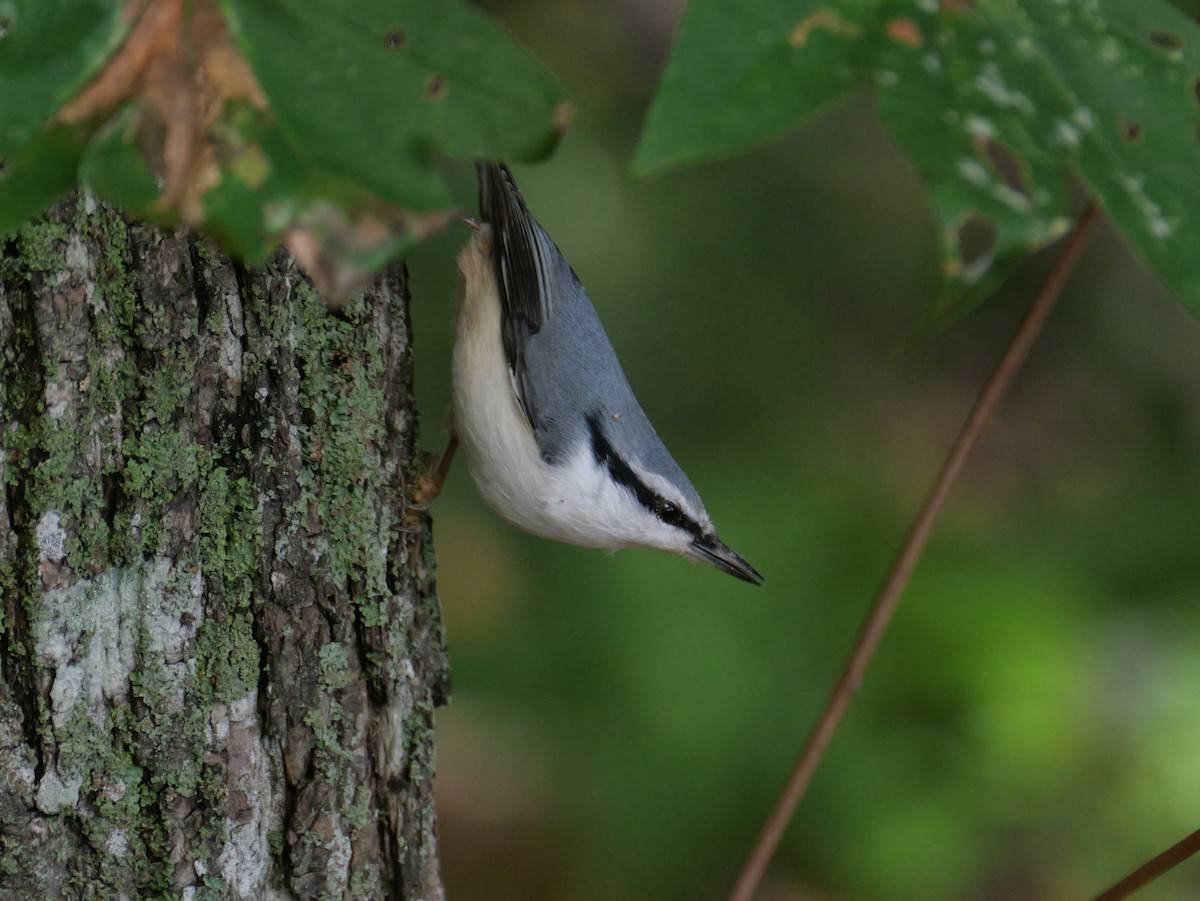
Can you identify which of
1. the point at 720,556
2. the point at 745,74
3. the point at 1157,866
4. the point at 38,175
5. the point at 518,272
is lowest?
the point at 720,556

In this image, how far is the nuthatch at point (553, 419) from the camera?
7.59ft

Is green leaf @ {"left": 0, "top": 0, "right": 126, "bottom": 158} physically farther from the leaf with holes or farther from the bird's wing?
the bird's wing

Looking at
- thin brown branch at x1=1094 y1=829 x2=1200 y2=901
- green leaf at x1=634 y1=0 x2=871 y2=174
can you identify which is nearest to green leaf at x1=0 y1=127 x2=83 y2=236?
green leaf at x1=634 y1=0 x2=871 y2=174

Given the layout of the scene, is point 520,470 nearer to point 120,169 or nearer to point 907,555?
point 907,555

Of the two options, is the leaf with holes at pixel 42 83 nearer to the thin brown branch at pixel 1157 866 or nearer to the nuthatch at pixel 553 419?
the thin brown branch at pixel 1157 866

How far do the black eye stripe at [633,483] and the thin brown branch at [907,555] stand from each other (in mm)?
814

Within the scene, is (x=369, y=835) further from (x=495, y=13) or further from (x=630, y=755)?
(x=495, y=13)

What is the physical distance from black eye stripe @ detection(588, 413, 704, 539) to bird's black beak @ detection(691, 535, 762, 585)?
2.3 inches

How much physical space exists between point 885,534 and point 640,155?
9.74 ft

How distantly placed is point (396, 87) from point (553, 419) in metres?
1.54

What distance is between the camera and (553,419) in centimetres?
233

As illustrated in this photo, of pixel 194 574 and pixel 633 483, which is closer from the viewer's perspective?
pixel 194 574

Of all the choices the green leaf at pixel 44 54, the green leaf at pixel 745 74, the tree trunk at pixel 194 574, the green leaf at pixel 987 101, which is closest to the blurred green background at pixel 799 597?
the tree trunk at pixel 194 574

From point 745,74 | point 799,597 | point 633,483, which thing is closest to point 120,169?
point 745,74
